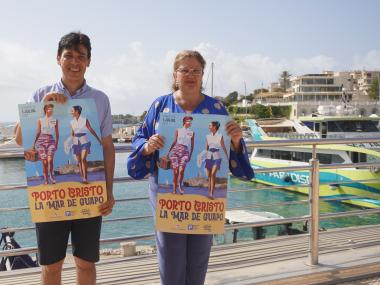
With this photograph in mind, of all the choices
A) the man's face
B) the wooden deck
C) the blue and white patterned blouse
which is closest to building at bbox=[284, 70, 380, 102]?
the wooden deck

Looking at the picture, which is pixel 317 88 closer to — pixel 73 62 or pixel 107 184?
pixel 107 184

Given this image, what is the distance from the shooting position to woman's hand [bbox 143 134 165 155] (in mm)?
2129

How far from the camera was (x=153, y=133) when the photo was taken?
226 centimetres

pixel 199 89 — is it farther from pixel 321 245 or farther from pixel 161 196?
pixel 321 245

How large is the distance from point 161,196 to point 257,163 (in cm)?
1883

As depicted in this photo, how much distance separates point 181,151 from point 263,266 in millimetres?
1579

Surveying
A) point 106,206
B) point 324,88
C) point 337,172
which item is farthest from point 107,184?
point 324,88

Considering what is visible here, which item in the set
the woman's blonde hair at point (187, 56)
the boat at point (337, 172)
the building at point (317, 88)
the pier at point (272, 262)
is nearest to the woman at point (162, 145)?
the woman's blonde hair at point (187, 56)

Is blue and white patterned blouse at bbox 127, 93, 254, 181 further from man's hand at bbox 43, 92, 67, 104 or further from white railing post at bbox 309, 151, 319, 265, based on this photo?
white railing post at bbox 309, 151, 319, 265

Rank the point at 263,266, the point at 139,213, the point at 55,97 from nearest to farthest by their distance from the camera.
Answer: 1. the point at 55,97
2. the point at 263,266
3. the point at 139,213

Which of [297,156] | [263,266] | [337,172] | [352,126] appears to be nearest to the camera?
[263,266]

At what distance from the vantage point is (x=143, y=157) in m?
2.22

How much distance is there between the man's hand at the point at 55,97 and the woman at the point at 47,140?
3cm

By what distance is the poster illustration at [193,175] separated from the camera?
2.20 metres
